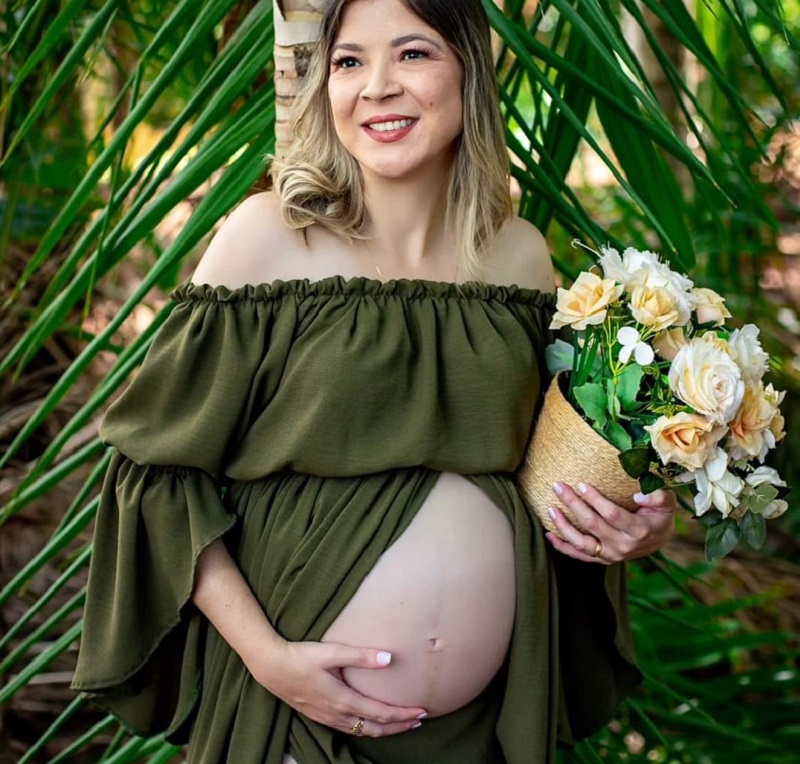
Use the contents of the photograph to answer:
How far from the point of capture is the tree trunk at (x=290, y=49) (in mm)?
1385

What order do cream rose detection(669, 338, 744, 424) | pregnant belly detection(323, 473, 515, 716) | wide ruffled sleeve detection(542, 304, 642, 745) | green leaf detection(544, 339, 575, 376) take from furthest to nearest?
1. wide ruffled sleeve detection(542, 304, 642, 745)
2. green leaf detection(544, 339, 575, 376)
3. pregnant belly detection(323, 473, 515, 716)
4. cream rose detection(669, 338, 744, 424)

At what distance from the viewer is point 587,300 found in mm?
1268

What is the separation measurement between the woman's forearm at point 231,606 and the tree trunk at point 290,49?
19.6 inches

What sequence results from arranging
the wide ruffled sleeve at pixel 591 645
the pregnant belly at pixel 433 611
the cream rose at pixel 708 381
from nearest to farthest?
the cream rose at pixel 708 381 < the pregnant belly at pixel 433 611 < the wide ruffled sleeve at pixel 591 645

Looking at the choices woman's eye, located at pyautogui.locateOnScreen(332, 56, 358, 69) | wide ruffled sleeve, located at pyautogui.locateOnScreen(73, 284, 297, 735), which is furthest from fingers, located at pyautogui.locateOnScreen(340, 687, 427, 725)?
woman's eye, located at pyautogui.locateOnScreen(332, 56, 358, 69)

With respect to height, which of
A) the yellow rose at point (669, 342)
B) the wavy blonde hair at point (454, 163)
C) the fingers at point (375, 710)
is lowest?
the fingers at point (375, 710)

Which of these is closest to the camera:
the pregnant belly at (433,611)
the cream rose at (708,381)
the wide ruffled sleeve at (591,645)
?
the cream rose at (708,381)

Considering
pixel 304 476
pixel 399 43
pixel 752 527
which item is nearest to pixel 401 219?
pixel 399 43

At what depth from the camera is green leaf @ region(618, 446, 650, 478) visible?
121cm

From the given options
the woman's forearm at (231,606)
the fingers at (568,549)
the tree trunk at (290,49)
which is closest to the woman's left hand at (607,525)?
the fingers at (568,549)

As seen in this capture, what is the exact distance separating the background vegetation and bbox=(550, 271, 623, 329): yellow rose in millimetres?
94

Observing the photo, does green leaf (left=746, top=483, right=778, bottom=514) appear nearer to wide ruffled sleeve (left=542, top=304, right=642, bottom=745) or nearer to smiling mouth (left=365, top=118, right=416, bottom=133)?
wide ruffled sleeve (left=542, top=304, right=642, bottom=745)

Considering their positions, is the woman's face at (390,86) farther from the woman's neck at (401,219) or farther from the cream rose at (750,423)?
the cream rose at (750,423)

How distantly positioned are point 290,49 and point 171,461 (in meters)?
0.51
